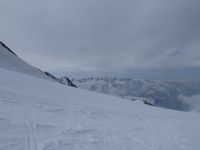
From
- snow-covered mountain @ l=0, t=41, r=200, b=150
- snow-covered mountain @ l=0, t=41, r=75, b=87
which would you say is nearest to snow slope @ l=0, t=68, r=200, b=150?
snow-covered mountain @ l=0, t=41, r=200, b=150

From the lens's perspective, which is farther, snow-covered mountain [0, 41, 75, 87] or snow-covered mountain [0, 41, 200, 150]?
snow-covered mountain [0, 41, 75, 87]

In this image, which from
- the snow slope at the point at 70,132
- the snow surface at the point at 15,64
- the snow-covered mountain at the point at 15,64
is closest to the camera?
the snow slope at the point at 70,132

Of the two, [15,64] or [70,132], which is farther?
[15,64]

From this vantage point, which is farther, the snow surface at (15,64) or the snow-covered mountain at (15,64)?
the snow surface at (15,64)

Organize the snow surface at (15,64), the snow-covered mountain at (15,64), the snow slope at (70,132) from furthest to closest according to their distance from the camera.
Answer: the snow surface at (15,64) → the snow-covered mountain at (15,64) → the snow slope at (70,132)

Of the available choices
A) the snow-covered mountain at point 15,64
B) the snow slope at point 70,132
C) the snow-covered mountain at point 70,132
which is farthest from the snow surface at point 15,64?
the snow slope at point 70,132

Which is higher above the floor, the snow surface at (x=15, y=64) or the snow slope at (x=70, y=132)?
the snow surface at (x=15, y=64)

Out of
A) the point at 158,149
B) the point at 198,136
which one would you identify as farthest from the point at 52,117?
the point at 198,136

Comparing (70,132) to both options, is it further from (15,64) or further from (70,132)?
(15,64)

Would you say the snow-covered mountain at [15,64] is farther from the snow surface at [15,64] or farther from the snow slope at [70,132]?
the snow slope at [70,132]

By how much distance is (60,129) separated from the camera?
30.7 ft

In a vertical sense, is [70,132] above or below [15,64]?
Result: below

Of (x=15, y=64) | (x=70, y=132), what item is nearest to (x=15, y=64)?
(x=15, y=64)

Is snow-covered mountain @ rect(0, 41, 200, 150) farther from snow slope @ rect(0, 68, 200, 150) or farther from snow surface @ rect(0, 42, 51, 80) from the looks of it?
snow surface @ rect(0, 42, 51, 80)
